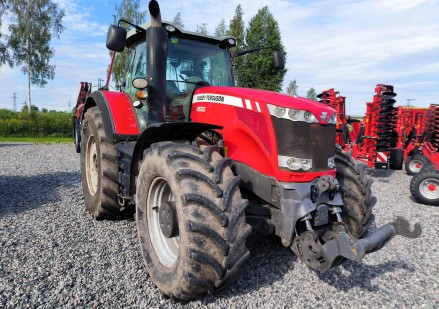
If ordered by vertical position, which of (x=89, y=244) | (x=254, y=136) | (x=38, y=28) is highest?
(x=38, y=28)

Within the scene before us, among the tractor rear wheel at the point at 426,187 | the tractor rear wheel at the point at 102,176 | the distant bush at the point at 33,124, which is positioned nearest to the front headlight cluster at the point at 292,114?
the tractor rear wheel at the point at 102,176

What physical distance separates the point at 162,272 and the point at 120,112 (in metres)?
2.15

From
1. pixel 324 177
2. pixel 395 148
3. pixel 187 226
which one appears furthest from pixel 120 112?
pixel 395 148

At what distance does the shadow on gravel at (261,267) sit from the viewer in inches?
104

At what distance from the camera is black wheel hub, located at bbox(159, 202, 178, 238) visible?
2.54 metres

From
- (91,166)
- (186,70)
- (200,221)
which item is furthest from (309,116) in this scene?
(91,166)

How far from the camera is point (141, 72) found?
156 inches

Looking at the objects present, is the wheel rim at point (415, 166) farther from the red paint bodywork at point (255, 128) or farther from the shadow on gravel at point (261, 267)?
the red paint bodywork at point (255, 128)

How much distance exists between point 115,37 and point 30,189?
4.04m

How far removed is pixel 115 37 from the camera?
3.22 meters

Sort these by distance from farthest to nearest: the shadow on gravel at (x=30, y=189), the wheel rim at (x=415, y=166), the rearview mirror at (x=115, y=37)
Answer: the wheel rim at (x=415, y=166) < the shadow on gravel at (x=30, y=189) < the rearview mirror at (x=115, y=37)

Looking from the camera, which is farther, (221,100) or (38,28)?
(38,28)

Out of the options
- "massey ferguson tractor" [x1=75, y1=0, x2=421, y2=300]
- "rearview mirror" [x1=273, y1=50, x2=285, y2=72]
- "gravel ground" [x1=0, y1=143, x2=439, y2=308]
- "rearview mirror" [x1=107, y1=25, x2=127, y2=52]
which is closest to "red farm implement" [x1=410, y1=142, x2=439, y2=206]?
"gravel ground" [x1=0, y1=143, x2=439, y2=308]

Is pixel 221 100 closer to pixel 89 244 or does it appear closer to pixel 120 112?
pixel 120 112
